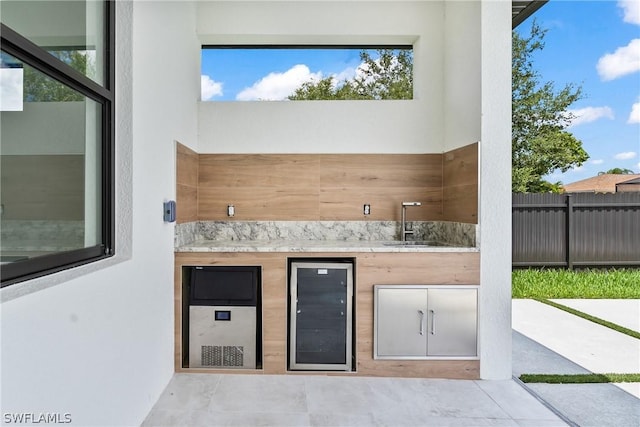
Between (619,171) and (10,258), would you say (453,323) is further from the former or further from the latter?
(619,171)

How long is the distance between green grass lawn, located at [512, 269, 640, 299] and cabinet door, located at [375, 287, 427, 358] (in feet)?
9.66

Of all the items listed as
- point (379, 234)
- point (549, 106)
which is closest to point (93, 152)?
point (379, 234)

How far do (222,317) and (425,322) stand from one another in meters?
1.59

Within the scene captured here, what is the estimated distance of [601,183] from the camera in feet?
27.8

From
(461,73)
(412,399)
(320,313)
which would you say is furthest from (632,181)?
(320,313)

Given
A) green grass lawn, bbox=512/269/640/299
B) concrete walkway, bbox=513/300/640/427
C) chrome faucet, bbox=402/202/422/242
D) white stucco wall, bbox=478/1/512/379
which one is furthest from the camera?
green grass lawn, bbox=512/269/640/299

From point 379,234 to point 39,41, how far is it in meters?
2.98

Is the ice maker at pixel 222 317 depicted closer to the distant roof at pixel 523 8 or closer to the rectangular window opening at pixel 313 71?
the rectangular window opening at pixel 313 71

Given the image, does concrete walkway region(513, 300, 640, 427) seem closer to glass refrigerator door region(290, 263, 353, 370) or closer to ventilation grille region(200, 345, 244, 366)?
glass refrigerator door region(290, 263, 353, 370)

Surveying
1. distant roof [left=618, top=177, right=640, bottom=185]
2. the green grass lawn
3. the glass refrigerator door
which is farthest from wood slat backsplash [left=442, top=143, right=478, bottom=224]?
distant roof [left=618, top=177, right=640, bottom=185]

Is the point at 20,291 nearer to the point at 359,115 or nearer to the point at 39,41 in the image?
the point at 39,41

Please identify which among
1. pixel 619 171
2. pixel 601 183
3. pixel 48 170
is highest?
pixel 619 171

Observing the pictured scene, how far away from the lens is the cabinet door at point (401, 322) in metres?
2.99

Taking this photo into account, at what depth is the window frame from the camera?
136 centimetres
